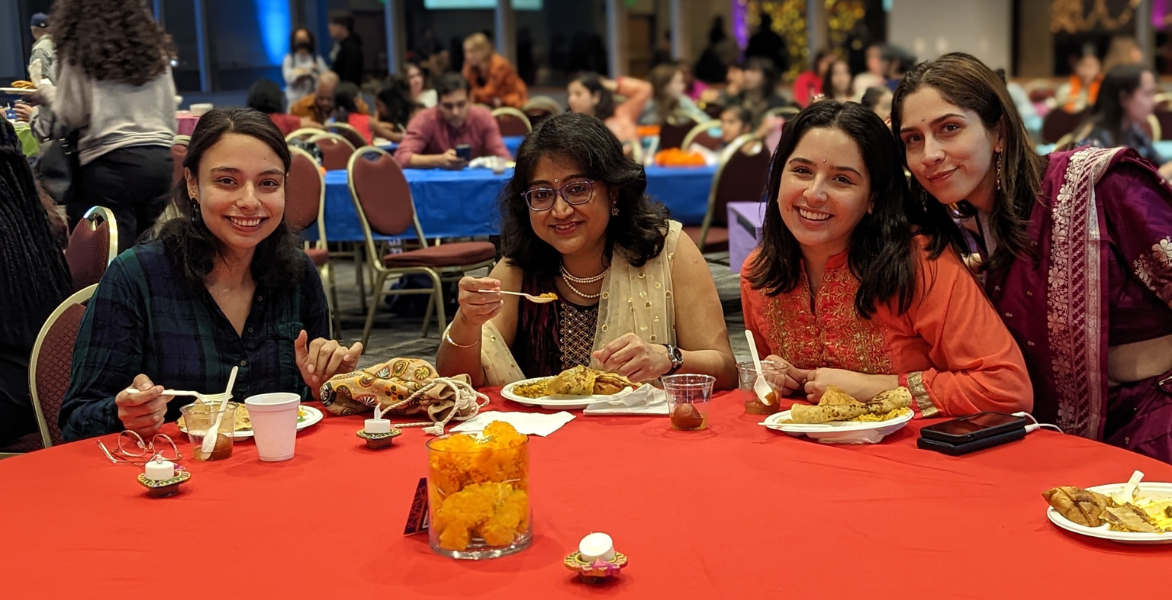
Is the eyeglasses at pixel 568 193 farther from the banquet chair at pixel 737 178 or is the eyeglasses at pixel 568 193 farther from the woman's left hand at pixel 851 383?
the banquet chair at pixel 737 178

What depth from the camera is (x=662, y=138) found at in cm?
1009

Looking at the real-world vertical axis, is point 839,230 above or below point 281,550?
above

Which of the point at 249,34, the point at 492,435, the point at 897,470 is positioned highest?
the point at 249,34

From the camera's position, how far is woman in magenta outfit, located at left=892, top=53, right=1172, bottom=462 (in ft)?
7.09

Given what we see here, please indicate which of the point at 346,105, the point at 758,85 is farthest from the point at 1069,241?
the point at 758,85

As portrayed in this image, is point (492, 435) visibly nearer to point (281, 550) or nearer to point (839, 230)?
point (281, 550)

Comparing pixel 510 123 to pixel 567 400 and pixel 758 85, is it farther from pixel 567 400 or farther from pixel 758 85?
pixel 567 400

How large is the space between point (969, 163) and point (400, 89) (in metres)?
8.98

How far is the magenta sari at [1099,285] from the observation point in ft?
7.08

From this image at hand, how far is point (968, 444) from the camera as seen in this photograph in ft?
5.75

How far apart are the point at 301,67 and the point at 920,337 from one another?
34.0 feet

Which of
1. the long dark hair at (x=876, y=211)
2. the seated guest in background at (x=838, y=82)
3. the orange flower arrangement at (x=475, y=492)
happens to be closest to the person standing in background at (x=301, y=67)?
the seated guest in background at (x=838, y=82)

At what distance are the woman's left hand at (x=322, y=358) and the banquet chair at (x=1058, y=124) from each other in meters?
8.99

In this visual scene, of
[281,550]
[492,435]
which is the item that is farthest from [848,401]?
[281,550]
